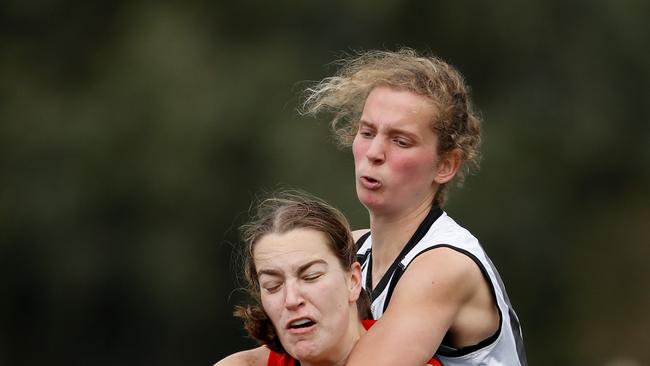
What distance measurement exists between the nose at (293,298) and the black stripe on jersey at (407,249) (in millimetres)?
564

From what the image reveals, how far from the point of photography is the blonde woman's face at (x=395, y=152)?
446 cm

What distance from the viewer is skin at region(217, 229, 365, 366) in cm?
390

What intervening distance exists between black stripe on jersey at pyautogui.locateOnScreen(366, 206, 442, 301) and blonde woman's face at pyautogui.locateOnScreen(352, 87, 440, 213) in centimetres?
6

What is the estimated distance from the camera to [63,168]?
14945 mm

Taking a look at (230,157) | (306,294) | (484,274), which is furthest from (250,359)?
(230,157)

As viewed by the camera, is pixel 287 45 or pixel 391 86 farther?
pixel 287 45

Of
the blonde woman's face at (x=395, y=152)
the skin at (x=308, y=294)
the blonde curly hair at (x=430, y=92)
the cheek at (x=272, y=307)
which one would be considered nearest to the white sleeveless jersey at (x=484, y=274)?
the blonde woman's face at (x=395, y=152)

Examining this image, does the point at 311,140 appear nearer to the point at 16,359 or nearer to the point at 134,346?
the point at 134,346

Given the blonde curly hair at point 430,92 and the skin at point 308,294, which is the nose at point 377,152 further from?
the skin at point 308,294

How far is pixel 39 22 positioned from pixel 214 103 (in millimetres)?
2387

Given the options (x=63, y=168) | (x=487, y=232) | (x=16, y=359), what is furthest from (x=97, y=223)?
(x=487, y=232)

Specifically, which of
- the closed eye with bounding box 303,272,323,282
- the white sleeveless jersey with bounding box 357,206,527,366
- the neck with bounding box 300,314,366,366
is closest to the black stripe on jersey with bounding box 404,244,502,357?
the white sleeveless jersey with bounding box 357,206,527,366

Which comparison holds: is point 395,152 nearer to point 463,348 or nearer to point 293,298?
point 463,348

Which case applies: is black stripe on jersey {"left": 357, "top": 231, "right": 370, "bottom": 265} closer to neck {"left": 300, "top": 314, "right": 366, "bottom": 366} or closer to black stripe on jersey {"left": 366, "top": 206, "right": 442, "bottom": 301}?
black stripe on jersey {"left": 366, "top": 206, "right": 442, "bottom": 301}
